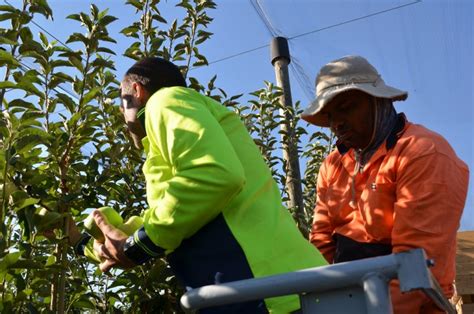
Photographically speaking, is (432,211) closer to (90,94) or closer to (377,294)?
(377,294)

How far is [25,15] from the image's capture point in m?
2.46

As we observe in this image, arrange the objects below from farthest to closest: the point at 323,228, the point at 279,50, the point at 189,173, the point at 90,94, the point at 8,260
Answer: the point at 279,50 < the point at 90,94 < the point at 8,260 < the point at 323,228 < the point at 189,173

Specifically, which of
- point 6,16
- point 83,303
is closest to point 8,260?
point 83,303

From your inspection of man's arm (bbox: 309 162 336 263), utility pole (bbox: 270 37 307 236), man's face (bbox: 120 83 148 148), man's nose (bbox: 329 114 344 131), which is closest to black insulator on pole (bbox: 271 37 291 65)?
utility pole (bbox: 270 37 307 236)

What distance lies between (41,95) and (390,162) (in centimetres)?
163

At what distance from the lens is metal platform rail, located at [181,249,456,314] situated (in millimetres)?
783

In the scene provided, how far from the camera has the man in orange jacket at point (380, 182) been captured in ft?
5.11

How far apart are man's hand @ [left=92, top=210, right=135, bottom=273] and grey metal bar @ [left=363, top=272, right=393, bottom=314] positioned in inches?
29.6

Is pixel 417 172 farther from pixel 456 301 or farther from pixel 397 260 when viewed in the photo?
pixel 456 301

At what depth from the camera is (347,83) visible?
1.81 metres

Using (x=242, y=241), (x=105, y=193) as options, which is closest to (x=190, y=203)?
(x=242, y=241)

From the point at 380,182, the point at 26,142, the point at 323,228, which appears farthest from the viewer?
the point at 26,142

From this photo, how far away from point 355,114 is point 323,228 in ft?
1.46

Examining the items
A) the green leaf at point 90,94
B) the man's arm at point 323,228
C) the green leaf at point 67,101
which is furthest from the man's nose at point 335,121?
the green leaf at point 67,101
